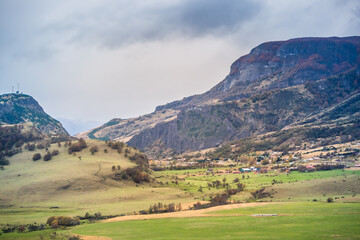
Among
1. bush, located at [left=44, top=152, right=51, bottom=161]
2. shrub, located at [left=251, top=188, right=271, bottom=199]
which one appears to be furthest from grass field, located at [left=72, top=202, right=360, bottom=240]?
bush, located at [left=44, top=152, right=51, bottom=161]

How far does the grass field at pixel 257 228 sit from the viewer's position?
31.2 m

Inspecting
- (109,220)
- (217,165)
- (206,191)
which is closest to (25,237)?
(109,220)

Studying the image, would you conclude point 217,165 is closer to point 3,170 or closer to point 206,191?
point 206,191

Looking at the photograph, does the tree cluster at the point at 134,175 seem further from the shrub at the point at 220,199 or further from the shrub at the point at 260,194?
the shrub at the point at 260,194

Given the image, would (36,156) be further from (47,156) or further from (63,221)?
(63,221)

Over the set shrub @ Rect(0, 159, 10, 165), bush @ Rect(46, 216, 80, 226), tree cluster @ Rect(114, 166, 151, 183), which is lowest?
bush @ Rect(46, 216, 80, 226)

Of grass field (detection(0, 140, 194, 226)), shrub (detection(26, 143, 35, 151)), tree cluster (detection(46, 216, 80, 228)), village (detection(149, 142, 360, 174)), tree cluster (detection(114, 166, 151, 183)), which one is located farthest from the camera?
village (detection(149, 142, 360, 174))

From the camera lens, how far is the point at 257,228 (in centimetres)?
3634

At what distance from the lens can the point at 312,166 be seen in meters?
116

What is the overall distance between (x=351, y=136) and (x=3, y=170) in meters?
154

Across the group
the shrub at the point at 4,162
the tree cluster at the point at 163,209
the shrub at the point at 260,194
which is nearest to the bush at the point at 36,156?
the shrub at the point at 4,162

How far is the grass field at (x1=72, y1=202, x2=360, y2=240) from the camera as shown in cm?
3122

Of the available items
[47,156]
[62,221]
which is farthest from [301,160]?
[62,221]

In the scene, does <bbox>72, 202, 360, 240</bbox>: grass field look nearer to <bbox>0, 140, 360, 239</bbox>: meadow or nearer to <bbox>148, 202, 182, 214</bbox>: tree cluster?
<bbox>0, 140, 360, 239</bbox>: meadow
